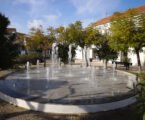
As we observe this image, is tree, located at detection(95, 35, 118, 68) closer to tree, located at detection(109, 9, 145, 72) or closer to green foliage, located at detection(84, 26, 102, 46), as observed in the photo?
green foliage, located at detection(84, 26, 102, 46)

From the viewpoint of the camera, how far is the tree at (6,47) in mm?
11451

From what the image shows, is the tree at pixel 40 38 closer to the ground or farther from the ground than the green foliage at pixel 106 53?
farther from the ground

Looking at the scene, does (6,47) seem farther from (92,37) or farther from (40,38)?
(92,37)

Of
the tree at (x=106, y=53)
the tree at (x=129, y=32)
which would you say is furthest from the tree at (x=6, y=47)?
the tree at (x=129, y=32)

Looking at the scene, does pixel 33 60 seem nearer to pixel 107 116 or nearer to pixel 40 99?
pixel 40 99

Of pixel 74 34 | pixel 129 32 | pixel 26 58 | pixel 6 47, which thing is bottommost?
pixel 26 58

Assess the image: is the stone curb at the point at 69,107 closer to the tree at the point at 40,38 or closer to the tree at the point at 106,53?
the tree at the point at 106,53

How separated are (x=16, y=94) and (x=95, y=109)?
3444 mm

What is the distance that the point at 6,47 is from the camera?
12539 millimetres

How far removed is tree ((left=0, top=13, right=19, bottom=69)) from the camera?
11451 mm

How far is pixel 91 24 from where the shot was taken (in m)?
19.8

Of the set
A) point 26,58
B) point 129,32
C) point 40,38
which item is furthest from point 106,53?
point 26,58

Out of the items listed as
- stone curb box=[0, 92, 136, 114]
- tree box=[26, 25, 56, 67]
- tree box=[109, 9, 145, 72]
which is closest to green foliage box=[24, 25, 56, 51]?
tree box=[26, 25, 56, 67]

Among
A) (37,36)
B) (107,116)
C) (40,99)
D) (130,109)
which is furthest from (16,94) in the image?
(37,36)
